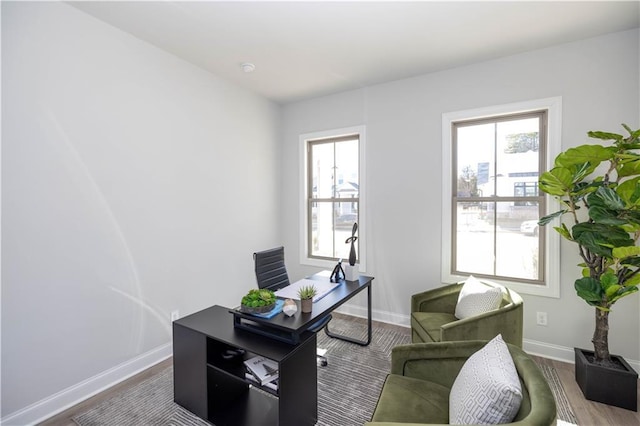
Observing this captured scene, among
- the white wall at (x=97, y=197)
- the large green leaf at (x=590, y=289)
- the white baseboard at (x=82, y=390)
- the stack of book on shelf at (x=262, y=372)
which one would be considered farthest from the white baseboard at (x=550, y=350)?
the white baseboard at (x=82, y=390)

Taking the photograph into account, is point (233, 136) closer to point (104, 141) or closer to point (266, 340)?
point (104, 141)

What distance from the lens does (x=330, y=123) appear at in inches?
150

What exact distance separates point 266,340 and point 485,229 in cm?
248

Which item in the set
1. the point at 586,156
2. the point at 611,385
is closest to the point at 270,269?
the point at 586,156

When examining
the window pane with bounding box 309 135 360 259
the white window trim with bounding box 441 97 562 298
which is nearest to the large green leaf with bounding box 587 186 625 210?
the white window trim with bounding box 441 97 562 298

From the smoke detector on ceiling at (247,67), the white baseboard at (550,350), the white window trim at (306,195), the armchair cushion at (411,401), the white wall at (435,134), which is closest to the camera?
the armchair cushion at (411,401)

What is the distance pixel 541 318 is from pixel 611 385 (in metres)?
0.70

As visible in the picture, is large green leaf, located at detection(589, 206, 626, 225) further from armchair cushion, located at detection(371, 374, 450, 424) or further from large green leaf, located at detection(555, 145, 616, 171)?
armchair cushion, located at detection(371, 374, 450, 424)

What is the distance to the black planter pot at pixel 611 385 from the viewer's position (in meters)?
1.99

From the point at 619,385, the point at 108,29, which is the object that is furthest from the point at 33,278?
the point at 619,385

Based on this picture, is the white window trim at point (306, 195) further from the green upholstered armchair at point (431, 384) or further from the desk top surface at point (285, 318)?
the green upholstered armchair at point (431, 384)

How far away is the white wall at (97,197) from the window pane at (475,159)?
263 centimetres

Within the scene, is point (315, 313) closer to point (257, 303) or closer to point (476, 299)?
point (257, 303)

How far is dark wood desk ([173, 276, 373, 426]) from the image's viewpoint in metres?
1.65
